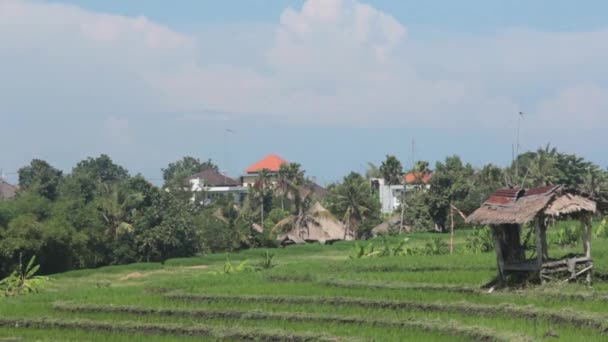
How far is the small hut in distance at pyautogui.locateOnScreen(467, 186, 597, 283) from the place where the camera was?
1498 centimetres

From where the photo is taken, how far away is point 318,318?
14148mm

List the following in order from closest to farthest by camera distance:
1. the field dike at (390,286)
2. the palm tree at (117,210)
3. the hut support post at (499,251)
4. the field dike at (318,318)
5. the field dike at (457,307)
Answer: the field dike at (318,318), the field dike at (457,307), the hut support post at (499,251), the field dike at (390,286), the palm tree at (117,210)

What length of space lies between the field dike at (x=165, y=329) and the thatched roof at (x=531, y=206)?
4871mm

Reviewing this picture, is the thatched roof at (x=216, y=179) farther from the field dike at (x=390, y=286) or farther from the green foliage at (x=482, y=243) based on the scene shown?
the field dike at (x=390, y=286)

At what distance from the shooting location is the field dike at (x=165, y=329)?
41.0 feet

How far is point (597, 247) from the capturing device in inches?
800

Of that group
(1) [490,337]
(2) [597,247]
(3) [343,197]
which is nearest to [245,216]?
(3) [343,197]

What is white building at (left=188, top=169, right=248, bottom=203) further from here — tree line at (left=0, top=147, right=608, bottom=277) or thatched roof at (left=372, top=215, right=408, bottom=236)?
thatched roof at (left=372, top=215, right=408, bottom=236)

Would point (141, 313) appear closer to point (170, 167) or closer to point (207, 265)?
point (207, 265)

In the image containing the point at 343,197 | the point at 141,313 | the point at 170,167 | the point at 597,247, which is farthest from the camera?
the point at 170,167

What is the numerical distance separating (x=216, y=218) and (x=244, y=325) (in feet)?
121

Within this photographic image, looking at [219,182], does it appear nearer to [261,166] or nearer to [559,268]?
[261,166]

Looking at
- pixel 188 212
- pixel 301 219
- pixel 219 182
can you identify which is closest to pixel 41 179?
pixel 188 212

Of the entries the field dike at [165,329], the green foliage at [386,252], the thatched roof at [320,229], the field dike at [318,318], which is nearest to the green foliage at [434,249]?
the green foliage at [386,252]
